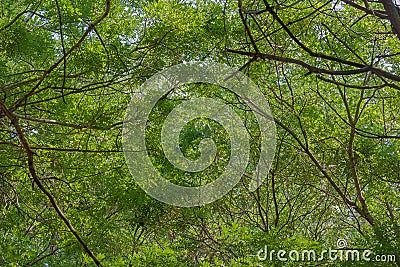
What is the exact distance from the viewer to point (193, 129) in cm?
327

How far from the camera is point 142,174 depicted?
2.91 m

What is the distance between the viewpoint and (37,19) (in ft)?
10.8

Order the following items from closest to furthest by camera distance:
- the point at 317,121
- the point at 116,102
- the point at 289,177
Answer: the point at 116,102 → the point at 317,121 → the point at 289,177

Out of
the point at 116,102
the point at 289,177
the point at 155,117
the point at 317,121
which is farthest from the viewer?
the point at 289,177

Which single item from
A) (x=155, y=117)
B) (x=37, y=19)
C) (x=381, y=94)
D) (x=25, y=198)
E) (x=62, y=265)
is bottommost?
(x=62, y=265)

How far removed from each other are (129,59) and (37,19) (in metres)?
0.95

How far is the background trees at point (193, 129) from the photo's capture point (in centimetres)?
267

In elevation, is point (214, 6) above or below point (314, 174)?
above

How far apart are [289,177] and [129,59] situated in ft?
4.40

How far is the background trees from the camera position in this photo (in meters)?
2.67

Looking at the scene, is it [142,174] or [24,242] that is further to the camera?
[24,242]

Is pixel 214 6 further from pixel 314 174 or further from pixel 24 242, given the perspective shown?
pixel 24 242

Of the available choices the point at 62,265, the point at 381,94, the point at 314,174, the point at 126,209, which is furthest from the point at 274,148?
the point at 62,265

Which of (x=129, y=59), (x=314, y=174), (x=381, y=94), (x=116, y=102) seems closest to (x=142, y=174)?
(x=116, y=102)
